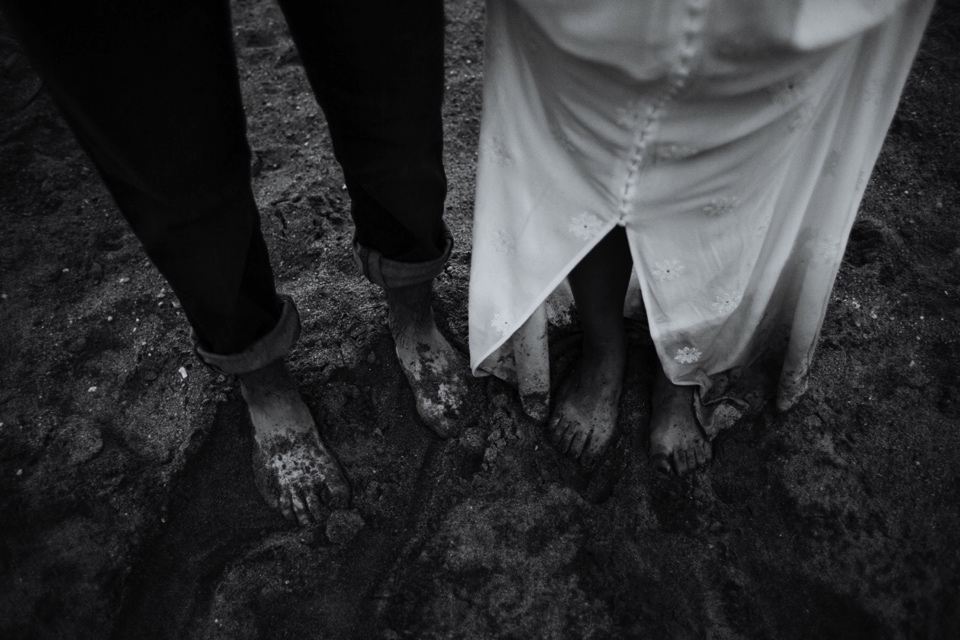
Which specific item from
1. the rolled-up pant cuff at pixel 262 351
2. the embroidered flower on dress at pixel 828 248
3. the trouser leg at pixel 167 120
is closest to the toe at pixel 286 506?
the rolled-up pant cuff at pixel 262 351

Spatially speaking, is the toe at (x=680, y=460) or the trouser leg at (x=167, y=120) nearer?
the trouser leg at (x=167, y=120)

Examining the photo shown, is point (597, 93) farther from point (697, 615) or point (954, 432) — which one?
point (954, 432)

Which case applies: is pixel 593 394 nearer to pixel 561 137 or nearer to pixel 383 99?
pixel 561 137

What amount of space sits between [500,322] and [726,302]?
1.26 ft

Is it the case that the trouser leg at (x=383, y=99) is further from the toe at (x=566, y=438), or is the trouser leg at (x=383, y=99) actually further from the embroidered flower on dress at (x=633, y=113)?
the toe at (x=566, y=438)

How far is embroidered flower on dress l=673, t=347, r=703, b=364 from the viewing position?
44.3 inches

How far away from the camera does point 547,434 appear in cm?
137

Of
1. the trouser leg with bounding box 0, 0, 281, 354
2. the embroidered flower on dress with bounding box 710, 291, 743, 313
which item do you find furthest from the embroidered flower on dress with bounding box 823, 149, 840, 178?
the trouser leg with bounding box 0, 0, 281, 354

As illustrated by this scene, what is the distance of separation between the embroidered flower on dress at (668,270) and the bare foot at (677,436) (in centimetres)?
40

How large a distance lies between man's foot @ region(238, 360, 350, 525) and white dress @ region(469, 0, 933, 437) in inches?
16.3

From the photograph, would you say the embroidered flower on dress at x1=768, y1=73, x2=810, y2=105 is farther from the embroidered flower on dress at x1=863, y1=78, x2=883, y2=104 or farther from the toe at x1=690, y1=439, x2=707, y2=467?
the toe at x1=690, y1=439, x2=707, y2=467

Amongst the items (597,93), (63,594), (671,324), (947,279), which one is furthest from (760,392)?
(63,594)

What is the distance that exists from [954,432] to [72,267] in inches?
85.5

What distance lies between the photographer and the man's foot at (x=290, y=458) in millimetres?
1298
